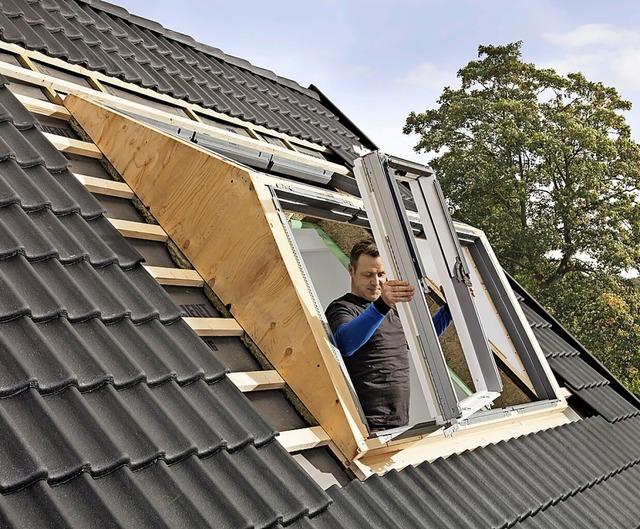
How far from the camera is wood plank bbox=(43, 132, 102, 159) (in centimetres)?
340

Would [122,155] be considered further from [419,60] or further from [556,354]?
[419,60]

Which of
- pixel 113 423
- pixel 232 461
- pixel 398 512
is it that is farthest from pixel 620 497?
pixel 113 423

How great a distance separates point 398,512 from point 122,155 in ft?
6.76

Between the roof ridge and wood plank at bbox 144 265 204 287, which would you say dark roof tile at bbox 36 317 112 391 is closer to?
wood plank at bbox 144 265 204 287

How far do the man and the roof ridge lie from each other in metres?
3.50

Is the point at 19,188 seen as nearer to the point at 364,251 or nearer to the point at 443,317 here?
the point at 364,251

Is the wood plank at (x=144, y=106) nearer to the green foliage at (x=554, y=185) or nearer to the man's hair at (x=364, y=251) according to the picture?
the man's hair at (x=364, y=251)

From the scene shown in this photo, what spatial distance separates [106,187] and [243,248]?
72 centimetres

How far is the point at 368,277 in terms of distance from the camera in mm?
3998

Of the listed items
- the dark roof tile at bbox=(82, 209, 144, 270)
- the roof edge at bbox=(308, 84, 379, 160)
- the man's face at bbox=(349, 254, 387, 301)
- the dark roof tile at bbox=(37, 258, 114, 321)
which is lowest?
the man's face at bbox=(349, 254, 387, 301)

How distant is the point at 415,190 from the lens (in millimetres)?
3758

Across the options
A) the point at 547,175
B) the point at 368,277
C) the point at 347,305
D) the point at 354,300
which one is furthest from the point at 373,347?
the point at 547,175

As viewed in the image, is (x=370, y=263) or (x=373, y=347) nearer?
(x=373, y=347)

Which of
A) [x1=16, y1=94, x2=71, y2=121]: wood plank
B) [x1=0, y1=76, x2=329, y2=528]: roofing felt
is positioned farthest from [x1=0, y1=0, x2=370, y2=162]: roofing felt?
[x1=0, y1=76, x2=329, y2=528]: roofing felt
